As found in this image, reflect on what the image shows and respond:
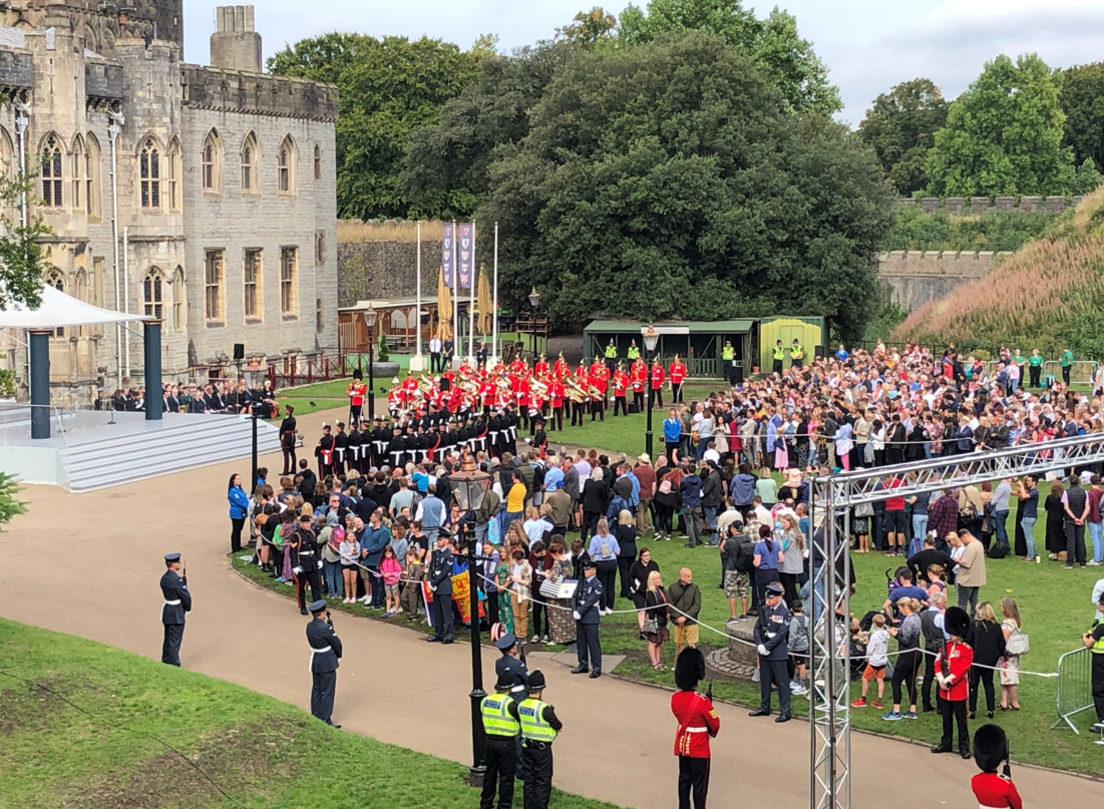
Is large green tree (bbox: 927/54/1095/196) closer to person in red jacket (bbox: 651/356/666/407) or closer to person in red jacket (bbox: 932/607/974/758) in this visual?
person in red jacket (bbox: 651/356/666/407)

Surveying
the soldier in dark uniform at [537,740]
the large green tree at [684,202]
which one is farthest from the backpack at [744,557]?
the large green tree at [684,202]

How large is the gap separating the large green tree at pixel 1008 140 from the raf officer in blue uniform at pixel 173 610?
8854 cm

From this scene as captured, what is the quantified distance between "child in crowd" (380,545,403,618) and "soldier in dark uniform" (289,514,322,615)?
100 cm

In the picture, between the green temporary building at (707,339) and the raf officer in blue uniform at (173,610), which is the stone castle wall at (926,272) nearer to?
the green temporary building at (707,339)

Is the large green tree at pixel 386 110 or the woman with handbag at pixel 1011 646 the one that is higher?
the large green tree at pixel 386 110

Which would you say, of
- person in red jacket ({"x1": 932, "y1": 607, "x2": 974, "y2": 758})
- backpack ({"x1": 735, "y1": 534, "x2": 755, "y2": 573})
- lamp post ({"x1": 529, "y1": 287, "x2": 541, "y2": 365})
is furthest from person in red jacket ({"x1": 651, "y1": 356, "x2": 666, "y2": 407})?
person in red jacket ({"x1": 932, "y1": 607, "x2": 974, "y2": 758})

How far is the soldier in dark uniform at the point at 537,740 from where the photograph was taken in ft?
45.6

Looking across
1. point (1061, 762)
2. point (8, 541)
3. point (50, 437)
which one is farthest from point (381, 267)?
point (1061, 762)

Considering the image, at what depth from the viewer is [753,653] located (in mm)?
18922

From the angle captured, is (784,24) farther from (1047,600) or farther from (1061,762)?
(1061,762)

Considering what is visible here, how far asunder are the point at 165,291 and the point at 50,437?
1507cm

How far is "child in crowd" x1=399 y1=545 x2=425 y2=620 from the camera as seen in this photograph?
21.9 m

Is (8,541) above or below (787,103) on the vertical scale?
below

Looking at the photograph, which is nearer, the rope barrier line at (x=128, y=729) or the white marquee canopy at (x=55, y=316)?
the rope barrier line at (x=128, y=729)
